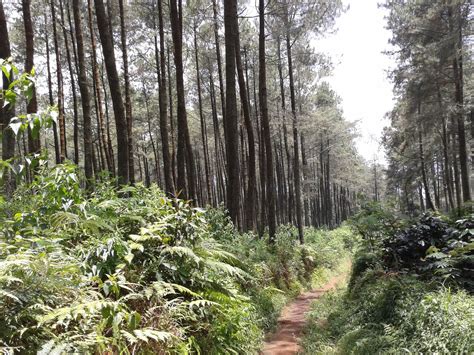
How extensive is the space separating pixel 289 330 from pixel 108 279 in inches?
198

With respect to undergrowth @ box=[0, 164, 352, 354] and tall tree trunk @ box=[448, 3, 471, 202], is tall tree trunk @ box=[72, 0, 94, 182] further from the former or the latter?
tall tree trunk @ box=[448, 3, 471, 202]

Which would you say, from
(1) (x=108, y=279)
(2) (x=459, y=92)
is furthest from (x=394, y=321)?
(2) (x=459, y=92)

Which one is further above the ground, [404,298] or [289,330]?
[404,298]

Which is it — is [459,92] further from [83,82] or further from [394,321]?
[83,82]

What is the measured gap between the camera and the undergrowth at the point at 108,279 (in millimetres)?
2580

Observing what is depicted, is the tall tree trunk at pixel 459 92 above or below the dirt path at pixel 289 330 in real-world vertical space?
above

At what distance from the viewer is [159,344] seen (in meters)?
3.25

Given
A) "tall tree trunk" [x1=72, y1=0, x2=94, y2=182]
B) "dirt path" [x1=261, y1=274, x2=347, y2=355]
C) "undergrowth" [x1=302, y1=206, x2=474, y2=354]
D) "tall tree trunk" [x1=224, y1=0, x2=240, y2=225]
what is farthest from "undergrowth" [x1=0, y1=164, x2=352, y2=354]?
"tall tree trunk" [x1=72, y1=0, x2=94, y2=182]

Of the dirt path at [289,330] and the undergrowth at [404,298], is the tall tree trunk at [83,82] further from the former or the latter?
the undergrowth at [404,298]

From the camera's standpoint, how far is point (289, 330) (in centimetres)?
756

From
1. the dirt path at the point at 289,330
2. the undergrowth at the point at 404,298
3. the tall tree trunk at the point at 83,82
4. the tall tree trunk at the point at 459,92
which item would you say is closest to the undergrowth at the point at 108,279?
the dirt path at the point at 289,330

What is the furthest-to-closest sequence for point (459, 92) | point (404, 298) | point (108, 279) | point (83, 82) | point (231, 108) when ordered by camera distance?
point (459, 92), point (83, 82), point (231, 108), point (404, 298), point (108, 279)

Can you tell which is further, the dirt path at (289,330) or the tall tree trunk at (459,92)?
the tall tree trunk at (459,92)

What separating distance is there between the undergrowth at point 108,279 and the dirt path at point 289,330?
87 centimetres
